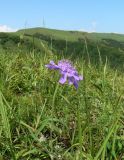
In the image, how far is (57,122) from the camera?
435 cm

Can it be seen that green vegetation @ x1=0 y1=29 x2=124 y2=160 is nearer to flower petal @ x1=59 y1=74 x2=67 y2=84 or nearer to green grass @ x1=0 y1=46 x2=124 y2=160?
green grass @ x1=0 y1=46 x2=124 y2=160

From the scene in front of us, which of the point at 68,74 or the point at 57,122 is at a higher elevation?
the point at 68,74

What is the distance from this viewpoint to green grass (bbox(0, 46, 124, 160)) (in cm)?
331

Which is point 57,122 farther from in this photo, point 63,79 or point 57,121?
point 63,79

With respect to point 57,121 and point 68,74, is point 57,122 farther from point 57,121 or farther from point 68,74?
point 68,74

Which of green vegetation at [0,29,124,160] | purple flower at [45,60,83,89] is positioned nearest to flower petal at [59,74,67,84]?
purple flower at [45,60,83,89]

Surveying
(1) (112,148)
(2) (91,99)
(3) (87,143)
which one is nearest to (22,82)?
(2) (91,99)

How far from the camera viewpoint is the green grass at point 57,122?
3310mm

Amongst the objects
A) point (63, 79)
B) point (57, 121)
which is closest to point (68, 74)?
point (63, 79)

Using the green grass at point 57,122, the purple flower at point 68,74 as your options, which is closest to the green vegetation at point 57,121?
the green grass at point 57,122

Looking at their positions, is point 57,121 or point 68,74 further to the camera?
point 57,121

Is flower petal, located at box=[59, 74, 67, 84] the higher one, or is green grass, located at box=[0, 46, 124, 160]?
flower petal, located at box=[59, 74, 67, 84]

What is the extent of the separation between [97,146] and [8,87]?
8.41ft

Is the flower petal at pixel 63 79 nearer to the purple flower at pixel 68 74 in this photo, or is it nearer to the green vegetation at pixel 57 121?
the purple flower at pixel 68 74
